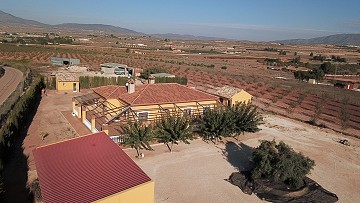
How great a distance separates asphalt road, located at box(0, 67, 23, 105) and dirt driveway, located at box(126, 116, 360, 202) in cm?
2394

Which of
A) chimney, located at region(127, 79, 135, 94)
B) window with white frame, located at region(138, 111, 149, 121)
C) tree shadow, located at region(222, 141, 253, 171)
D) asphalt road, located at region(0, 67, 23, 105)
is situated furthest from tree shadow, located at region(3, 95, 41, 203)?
asphalt road, located at region(0, 67, 23, 105)

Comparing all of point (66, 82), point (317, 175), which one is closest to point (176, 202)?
point (317, 175)

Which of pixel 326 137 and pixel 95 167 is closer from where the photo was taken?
pixel 95 167

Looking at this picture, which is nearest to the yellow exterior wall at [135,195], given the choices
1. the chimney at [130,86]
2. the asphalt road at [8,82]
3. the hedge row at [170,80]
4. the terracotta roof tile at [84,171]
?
the terracotta roof tile at [84,171]

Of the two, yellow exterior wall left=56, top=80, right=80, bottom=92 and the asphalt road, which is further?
yellow exterior wall left=56, top=80, right=80, bottom=92

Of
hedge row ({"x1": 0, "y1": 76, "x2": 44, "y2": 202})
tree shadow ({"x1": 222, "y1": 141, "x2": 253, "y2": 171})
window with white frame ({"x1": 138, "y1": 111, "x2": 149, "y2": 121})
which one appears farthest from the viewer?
window with white frame ({"x1": 138, "y1": 111, "x2": 149, "y2": 121})

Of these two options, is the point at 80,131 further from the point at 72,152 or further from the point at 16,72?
the point at 16,72

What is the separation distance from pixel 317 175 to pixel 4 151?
57.4 feet

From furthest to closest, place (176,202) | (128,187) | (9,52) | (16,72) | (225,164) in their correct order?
(9,52)
(16,72)
(225,164)
(176,202)
(128,187)

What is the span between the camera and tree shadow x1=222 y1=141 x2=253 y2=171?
60.9 ft

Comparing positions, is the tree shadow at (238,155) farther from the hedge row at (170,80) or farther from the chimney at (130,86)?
the hedge row at (170,80)

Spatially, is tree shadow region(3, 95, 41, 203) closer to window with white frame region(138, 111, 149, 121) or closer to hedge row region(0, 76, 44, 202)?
hedge row region(0, 76, 44, 202)

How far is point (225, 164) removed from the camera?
1853cm

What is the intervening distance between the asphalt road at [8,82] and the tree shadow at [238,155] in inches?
1004
